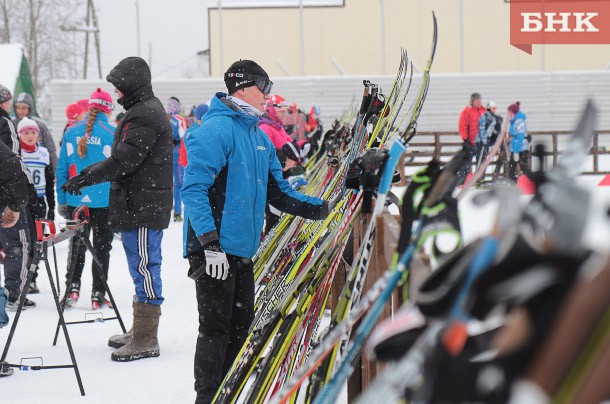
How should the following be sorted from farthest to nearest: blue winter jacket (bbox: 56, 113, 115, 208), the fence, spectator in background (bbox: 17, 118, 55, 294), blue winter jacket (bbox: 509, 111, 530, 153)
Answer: the fence
blue winter jacket (bbox: 509, 111, 530, 153)
spectator in background (bbox: 17, 118, 55, 294)
blue winter jacket (bbox: 56, 113, 115, 208)

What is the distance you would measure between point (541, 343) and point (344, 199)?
2.52 metres

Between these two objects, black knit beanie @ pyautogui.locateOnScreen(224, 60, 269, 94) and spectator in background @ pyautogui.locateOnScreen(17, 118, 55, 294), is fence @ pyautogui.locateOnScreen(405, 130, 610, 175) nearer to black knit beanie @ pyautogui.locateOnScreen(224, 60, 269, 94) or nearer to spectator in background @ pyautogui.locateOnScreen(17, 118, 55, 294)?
spectator in background @ pyautogui.locateOnScreen(17, 118, 55, 294)

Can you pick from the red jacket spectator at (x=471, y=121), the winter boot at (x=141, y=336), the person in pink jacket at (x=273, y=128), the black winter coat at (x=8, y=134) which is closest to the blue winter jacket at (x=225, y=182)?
the winter boot at (x=141, y=336)

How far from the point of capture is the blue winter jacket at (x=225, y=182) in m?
3.30

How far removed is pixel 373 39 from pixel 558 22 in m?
7.18

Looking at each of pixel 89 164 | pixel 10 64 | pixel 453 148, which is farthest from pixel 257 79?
pixel 453 148

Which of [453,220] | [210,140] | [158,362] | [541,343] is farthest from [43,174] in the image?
[541,343]

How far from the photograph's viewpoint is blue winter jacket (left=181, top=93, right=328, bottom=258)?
10.8 ft

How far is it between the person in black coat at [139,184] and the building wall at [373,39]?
25812 millimetres

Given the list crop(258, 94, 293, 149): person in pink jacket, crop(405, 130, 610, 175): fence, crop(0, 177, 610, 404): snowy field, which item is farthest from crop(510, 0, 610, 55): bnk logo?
crop(0, 177, 610, 404): snowy field

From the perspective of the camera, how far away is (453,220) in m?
1.46

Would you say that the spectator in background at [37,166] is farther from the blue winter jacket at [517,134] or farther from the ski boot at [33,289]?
the blue winter jacket at [517,134]

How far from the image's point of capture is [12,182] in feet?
15.4

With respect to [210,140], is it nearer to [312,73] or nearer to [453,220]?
[453,220]
